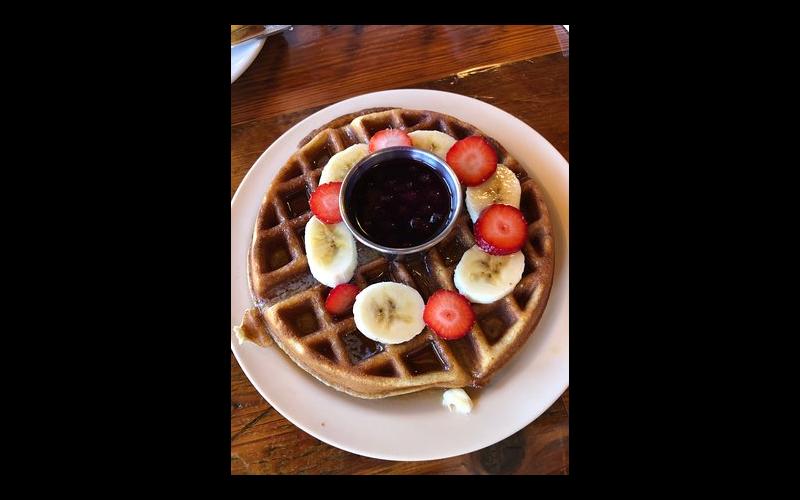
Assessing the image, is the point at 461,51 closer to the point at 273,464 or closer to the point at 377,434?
the point at 377,434

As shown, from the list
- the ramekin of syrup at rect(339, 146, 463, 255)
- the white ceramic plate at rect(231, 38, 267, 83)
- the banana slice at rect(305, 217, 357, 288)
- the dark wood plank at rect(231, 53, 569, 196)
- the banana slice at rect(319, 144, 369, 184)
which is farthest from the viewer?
the white ceramic plate at rect(231, 38, 267, 83)

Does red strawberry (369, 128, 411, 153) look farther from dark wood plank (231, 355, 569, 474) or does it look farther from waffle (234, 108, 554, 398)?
dark wood plank (231, 355, 569, 474)

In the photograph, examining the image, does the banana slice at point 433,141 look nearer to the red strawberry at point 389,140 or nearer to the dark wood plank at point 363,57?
the red strawberry at point 389,140

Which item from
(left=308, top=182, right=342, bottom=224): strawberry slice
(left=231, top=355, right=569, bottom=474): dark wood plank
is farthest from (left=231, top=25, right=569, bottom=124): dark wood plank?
(left=231, top=355, right=569, bottom=474): dark wood plank

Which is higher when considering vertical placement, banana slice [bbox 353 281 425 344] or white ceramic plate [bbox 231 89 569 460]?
banana slice [bbox 353 281 425 344]

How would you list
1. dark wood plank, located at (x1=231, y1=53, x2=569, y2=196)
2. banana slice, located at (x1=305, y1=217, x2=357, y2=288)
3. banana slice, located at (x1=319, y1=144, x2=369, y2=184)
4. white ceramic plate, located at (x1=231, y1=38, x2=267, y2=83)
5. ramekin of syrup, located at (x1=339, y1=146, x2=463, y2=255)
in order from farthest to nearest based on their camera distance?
1. white ceramic plate, located at (x1=231, y1=38, x2=267, y2=83)
2. dark wood plank, located at (x1=231, y1=53, x2=569, y2=196)
3. banana slice, located at (x1=319, y1=144, x2=369, y2=184)
4. banana slice, located at (x1=305, y1=217, x2=357, y2=288)
5. ramekin of syrup, located at (x1=339, y1=146, x2=463, y2=255)

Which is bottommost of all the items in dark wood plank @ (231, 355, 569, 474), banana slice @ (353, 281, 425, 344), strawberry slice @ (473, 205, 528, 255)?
dark wood plank @ (231, 355, 569, 474)

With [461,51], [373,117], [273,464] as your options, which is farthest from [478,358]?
[461,51]
